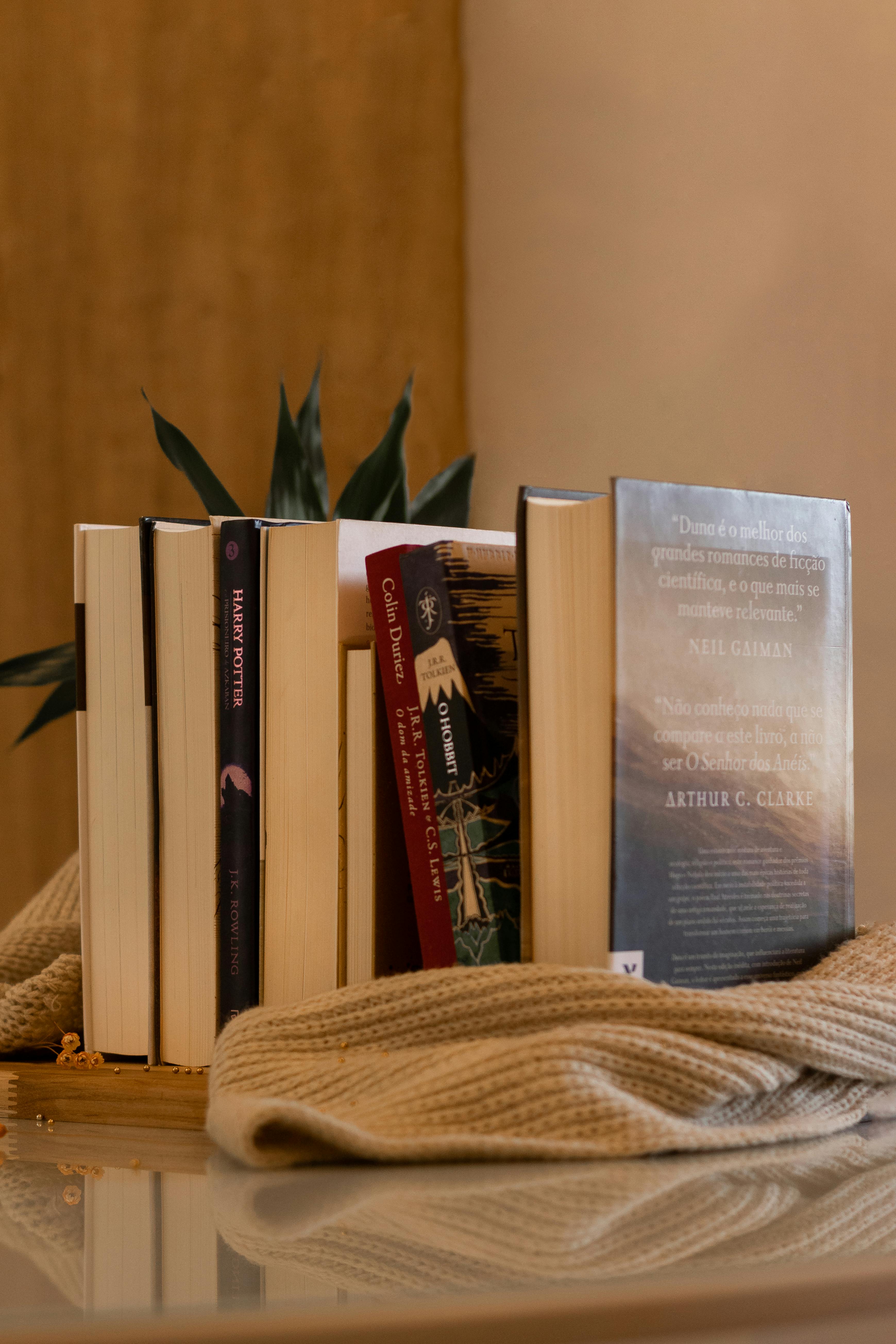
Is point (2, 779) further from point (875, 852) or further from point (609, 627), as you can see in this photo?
point (609, 627)

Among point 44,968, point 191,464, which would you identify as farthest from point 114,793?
point 191,464

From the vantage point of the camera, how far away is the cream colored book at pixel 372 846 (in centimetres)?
56

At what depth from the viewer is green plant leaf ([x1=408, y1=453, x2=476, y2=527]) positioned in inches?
59.7

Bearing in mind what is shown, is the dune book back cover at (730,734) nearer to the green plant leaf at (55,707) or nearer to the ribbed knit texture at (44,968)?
the ribbed knit texture at (44,968)

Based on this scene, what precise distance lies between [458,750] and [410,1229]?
24 cm

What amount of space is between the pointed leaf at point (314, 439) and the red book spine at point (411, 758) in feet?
3.04

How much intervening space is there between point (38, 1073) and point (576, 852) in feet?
0.94

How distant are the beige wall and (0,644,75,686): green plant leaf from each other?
0.64m

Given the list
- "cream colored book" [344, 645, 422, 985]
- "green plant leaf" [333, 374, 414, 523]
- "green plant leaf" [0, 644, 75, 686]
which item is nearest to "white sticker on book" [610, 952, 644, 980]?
"cream colored book" [344, 645, 422, 985]

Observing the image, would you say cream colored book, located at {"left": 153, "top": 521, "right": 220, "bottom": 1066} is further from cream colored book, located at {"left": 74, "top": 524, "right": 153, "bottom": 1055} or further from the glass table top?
the glass table top

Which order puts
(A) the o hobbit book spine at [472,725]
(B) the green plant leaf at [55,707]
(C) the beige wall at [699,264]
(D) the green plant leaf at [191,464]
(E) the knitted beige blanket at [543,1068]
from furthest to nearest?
(B) the green plant leaf at [55,707], (D) the green plant leaf at [191,464], (C) the beige wall at [699,264], (A) the o hobbit book spine at [472,725], (E) the knitted beige blanket at [543,1068]

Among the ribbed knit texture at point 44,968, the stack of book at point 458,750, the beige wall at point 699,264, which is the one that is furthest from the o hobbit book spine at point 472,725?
the beige wall at point 699,264

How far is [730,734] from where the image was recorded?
0.51 meters

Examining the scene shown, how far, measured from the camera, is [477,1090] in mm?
414
